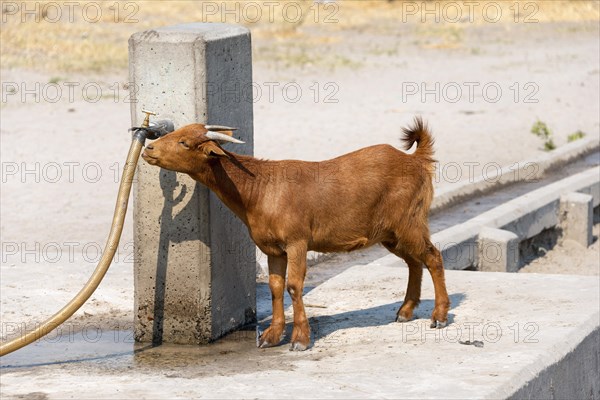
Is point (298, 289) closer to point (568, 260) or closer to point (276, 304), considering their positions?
point (276, 304)

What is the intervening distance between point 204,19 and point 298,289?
20362 mm

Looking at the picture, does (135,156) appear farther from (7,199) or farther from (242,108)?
(7,199)

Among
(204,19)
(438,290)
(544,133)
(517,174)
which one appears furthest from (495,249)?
(204,19)

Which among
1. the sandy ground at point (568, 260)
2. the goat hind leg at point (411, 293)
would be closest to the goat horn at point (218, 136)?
the goat hind leg at point (411, 293)

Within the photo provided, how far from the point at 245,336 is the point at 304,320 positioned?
0.61 metres

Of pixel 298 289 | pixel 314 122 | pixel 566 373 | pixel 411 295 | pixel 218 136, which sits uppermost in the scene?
pixel 218 136

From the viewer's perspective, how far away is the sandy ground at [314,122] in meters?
10.1

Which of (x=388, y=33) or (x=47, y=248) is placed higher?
(x=388, y=33)

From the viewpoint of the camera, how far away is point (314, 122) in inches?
645

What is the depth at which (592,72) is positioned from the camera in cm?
2036

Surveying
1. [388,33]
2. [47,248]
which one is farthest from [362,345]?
[388,33]

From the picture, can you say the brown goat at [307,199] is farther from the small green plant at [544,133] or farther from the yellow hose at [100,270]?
the small green plant at [544,133]

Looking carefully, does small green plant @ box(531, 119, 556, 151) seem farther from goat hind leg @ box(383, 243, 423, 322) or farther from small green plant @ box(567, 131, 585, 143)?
goat hind leg @ box(383, 243, 423, 322)

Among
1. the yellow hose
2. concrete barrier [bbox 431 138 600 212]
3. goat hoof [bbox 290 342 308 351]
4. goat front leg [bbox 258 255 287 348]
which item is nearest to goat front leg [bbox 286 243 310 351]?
goat hoof [bbox 290 342 308 351]
